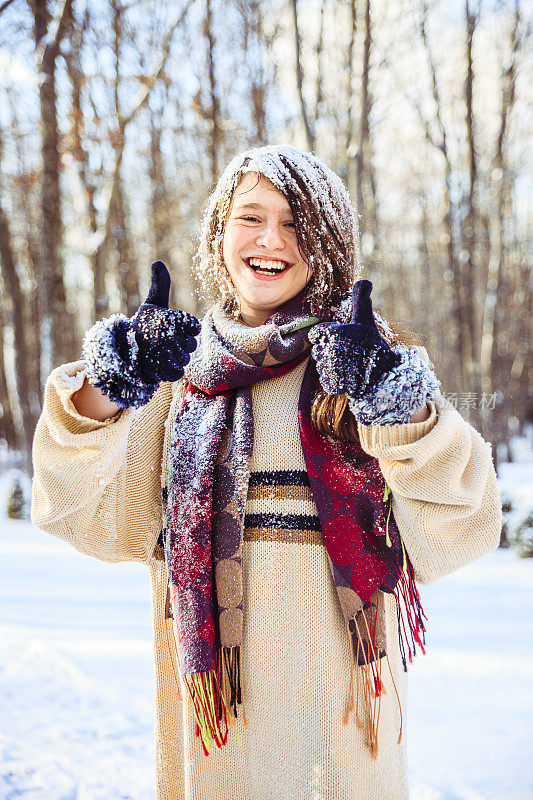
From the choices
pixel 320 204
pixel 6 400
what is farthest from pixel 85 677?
pixel 6 400

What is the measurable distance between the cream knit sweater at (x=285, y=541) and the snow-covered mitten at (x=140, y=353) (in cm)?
10

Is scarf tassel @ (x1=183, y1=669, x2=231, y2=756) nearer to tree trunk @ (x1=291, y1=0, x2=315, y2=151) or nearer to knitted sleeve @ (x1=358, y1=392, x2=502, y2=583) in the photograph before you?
knitted sleeve @ (x1=358, y1=392, x2=502, y2=583)

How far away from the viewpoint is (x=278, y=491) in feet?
4.72

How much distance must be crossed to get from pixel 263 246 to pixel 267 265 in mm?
46

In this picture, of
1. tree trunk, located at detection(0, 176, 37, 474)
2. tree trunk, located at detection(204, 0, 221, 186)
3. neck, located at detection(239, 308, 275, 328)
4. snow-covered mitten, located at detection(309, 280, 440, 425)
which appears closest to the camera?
snow-covered mitten, located at detection(309, 280, 440, 425)

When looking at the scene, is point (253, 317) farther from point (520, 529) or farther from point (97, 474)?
point (520, 529)

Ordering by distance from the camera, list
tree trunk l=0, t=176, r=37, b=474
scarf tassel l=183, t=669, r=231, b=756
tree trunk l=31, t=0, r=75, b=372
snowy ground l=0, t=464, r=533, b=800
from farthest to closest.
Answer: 1. tree trunk l=0, t=176, r=37, b=474
2. tree trunk l=31, t=0, r=75, b=372
3. snowy ground l=0, t=464, r=533, b=800
4. scarf tassel l=183, t=669, r=231, b=756

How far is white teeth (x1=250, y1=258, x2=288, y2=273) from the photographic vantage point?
4.99 ft

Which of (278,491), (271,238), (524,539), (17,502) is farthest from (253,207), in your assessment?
(17,502)

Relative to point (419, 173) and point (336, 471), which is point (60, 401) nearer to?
point (336, 471)

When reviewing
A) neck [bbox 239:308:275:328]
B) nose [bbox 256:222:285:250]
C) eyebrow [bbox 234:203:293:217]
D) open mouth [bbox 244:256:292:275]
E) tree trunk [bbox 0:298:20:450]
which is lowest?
tree trunk [bbox 0:298:20:450]

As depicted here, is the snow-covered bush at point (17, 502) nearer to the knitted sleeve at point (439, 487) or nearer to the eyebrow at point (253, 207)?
the eyebrow at point (253, 207)

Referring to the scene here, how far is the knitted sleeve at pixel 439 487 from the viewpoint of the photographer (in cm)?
120

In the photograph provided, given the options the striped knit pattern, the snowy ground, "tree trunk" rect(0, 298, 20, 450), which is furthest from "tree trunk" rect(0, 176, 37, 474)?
the striped knit pattern
